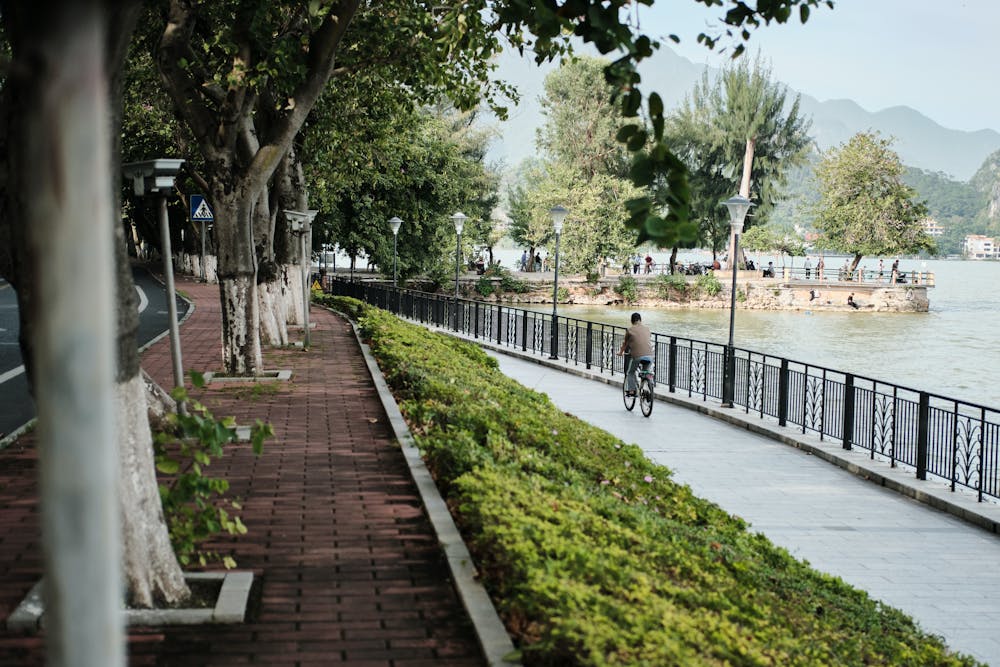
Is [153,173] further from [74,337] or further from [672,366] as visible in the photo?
[672,366]

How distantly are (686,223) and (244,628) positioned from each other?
3232mm

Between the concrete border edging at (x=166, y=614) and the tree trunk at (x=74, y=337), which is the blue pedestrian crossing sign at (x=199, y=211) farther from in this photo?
the tree trunk at (x=74, y=337)

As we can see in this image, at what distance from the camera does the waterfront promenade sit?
8.60m

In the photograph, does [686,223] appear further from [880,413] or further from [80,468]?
[880,413]

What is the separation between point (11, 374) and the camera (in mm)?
17453

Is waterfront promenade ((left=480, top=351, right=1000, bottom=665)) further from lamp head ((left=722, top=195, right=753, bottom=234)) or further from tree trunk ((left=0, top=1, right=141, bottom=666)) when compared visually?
tree trunk ((left=0, top=1, right=141, bottom=666))

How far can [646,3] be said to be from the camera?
527 cm

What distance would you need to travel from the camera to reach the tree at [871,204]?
78.5 meters

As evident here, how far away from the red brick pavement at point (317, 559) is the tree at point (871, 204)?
7181 centimetres

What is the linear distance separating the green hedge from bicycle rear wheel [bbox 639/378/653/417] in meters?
6.55

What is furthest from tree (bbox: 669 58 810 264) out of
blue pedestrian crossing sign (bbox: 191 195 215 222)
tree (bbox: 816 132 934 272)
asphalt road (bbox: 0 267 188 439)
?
blue pedestrian crossing sign (bbox: 191 195 215 222)

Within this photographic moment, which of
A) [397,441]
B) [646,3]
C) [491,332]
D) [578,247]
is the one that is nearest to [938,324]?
[578,247]

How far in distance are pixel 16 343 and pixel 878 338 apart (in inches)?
1857

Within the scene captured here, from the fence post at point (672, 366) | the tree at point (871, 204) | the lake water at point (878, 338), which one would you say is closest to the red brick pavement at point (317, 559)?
the fence post at point (672, 366)
